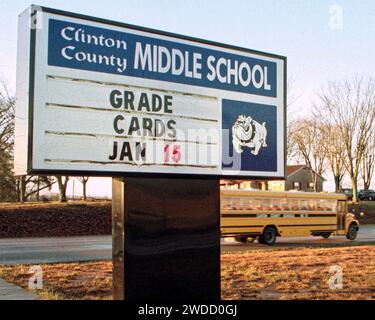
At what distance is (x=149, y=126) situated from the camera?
608 centimetres

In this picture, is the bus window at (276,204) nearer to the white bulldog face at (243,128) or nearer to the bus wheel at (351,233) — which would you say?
the bus wheel at (351,233)

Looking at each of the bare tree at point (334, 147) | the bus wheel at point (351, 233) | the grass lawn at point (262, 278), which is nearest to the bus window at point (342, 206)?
the bus wheel at point (351, 233)

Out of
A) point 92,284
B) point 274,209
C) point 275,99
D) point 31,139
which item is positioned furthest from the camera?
point 274,209

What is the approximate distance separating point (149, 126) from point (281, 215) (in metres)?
17.7

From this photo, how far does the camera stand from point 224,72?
21.8ft

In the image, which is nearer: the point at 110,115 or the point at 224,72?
the point at 110,115

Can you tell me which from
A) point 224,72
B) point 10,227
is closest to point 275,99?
point 224,72

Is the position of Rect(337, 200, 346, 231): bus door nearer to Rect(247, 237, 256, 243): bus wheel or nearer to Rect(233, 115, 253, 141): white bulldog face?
Rect(247, 237, 256, 243): bus wheel

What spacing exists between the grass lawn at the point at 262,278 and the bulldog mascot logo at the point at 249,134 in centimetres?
296

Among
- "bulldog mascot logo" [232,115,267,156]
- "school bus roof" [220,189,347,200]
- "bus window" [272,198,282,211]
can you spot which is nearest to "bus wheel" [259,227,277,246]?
"bus window" [272,198,282,211]

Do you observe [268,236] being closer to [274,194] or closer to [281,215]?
[281,215]

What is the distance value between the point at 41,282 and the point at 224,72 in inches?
235

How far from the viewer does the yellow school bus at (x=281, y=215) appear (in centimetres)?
2120
